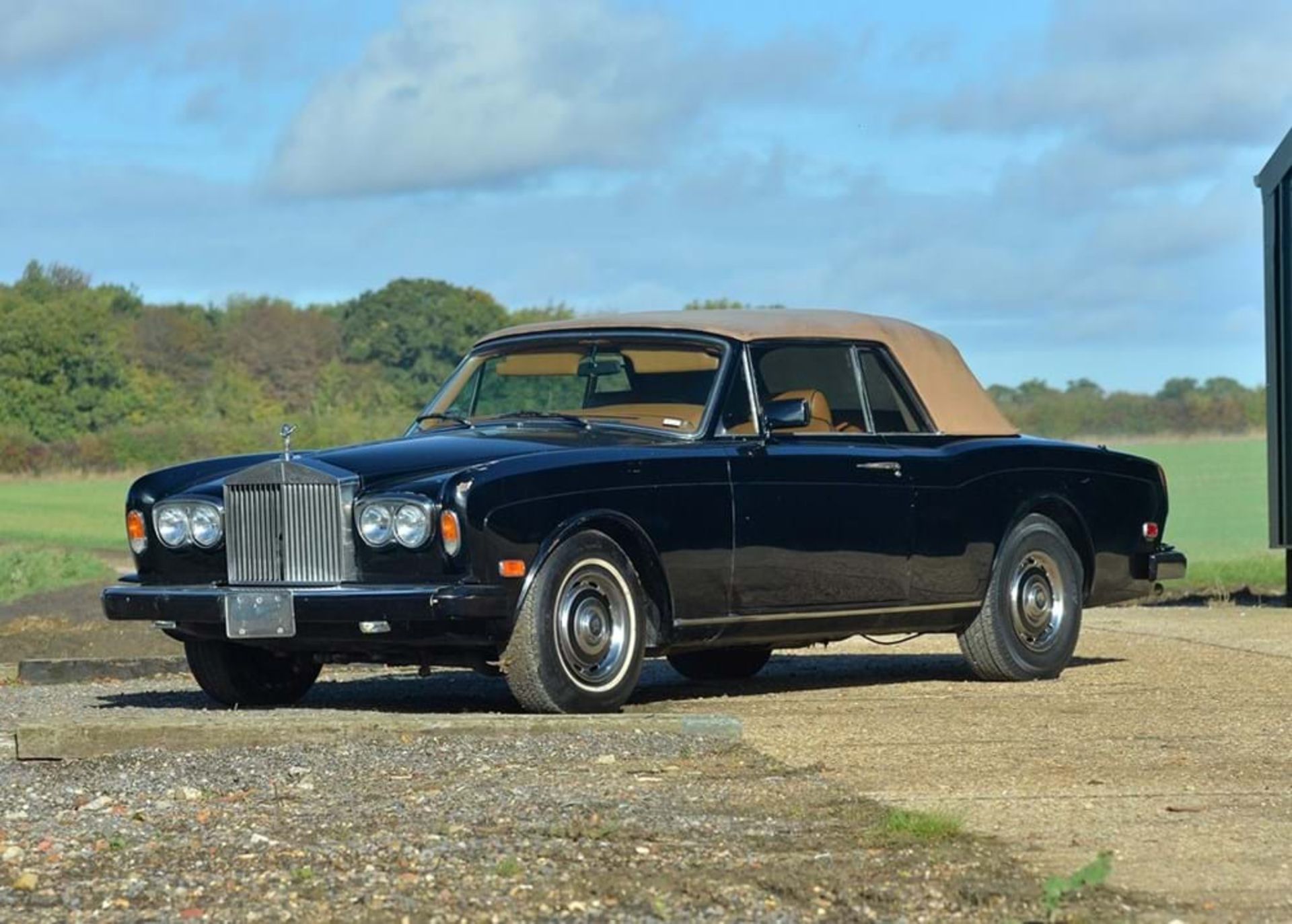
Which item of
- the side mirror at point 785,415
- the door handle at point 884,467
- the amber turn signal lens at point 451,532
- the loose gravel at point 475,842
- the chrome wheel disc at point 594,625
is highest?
the side mirror at point 785,415

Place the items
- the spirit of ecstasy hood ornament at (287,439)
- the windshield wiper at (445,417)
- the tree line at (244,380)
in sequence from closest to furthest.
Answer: the spirit of ecstasy hood ornament at (287,439), the windshield wiper at (445,417), the tree line at (244,380)

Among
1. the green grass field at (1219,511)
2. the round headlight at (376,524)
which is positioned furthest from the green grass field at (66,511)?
the round headlight at (376,524)

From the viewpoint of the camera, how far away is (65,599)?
23.8m

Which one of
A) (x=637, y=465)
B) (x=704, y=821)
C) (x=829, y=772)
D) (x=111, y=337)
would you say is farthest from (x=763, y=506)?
(x=111, y=337)

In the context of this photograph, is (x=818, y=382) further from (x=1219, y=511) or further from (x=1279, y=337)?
(x=1219, y=511)

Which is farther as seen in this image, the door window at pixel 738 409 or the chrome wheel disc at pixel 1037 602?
the chrome wheel disc at pixel 1037 602

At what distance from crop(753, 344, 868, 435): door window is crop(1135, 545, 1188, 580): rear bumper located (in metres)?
2.03

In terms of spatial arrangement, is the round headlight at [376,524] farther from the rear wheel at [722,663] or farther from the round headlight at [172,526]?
the rear wheel at [722,663]

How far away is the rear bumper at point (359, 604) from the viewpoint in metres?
9.33

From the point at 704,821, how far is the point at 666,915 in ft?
4.36

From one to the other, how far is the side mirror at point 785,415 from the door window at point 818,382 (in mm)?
204

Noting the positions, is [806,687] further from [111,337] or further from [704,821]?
[111,337]

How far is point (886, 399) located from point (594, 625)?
246 cm

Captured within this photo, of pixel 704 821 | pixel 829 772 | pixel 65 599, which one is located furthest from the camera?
pixel 65 599
